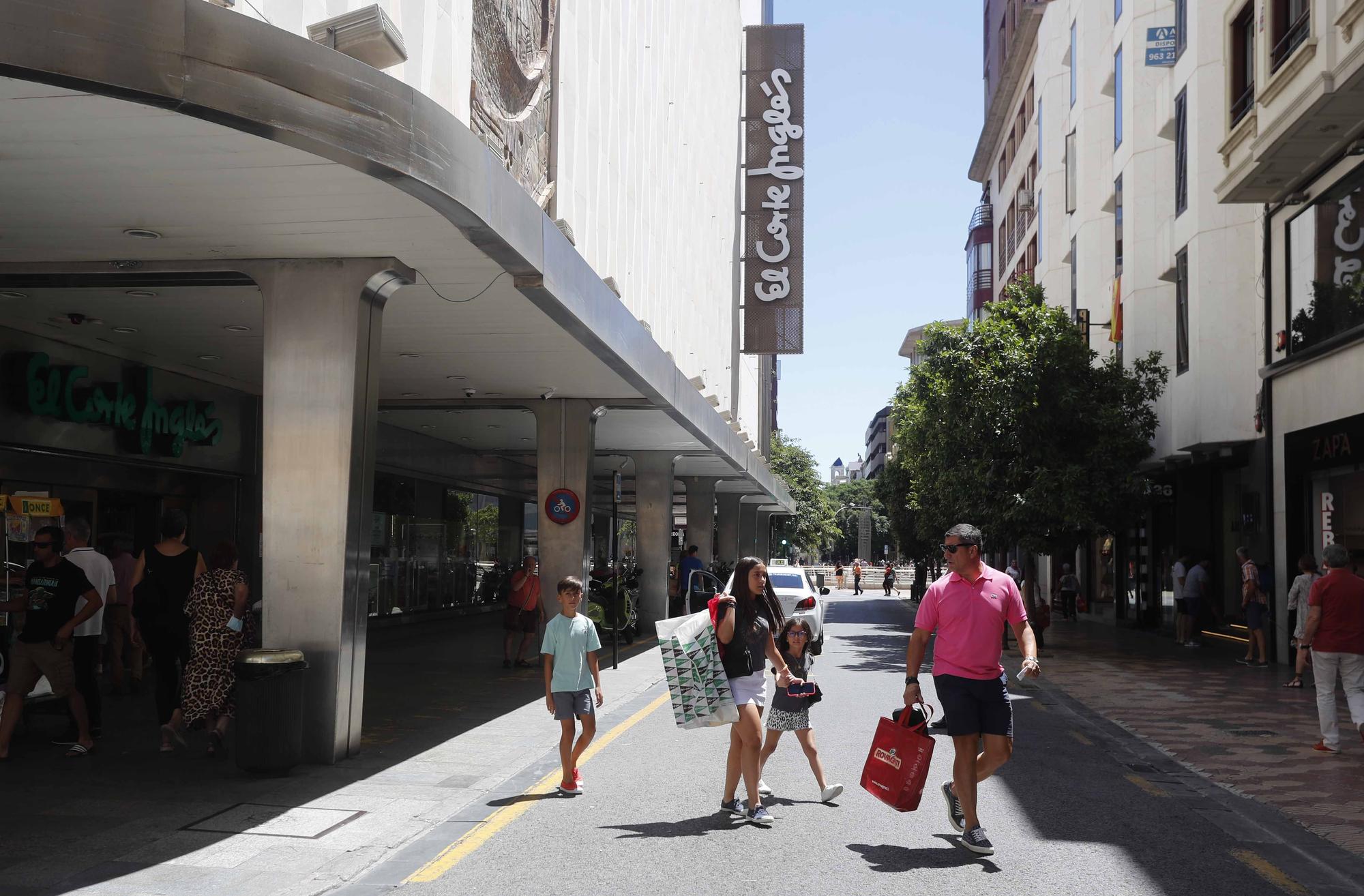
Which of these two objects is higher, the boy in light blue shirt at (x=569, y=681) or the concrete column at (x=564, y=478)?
the concrete column at (x=564, y=478)

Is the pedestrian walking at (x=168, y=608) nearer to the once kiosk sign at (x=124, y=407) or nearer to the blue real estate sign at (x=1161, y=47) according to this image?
the once kiosk sign at (x=124, y=407)

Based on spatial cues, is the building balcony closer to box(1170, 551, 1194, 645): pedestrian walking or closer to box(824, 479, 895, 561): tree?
box(1170, 551, 1194, 645): pedestrian walking

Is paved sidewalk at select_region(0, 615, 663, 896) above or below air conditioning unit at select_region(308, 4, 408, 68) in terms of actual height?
below

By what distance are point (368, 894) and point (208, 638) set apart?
14.2 ft

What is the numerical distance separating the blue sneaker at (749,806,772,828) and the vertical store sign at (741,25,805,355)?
36.9m

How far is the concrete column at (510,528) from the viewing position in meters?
36.9

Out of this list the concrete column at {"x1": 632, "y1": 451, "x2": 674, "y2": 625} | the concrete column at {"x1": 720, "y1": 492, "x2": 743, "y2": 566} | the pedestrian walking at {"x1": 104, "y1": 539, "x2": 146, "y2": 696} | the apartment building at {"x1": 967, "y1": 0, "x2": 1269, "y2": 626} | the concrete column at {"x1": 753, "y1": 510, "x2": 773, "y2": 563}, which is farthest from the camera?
the concrete column at {"x1": 753, "y1": 510, "x2": 773, "y2": 563}

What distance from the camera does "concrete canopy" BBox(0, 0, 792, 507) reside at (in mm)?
6496

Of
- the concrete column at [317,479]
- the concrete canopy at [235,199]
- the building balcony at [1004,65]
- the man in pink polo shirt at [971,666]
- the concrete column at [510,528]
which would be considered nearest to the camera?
the concrete canopy at [235,199]

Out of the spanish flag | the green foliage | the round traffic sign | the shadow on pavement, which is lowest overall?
the shadow on pavement

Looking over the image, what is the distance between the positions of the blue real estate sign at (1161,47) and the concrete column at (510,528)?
21040 mm

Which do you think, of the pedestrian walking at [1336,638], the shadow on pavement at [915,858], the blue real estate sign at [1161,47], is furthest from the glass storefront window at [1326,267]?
the shadow on pavement at [915,858]

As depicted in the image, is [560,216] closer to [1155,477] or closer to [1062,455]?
[1062,455]

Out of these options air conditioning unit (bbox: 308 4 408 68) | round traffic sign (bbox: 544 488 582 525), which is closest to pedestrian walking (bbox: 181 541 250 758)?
air conditioning unit (bbox: 308 4 408 68)
